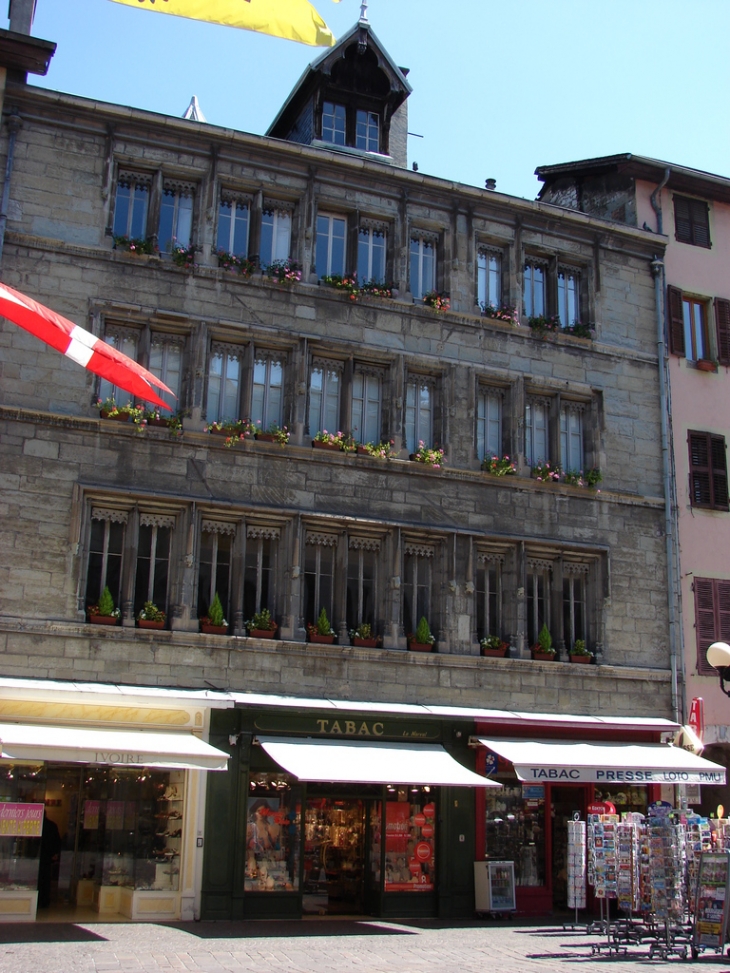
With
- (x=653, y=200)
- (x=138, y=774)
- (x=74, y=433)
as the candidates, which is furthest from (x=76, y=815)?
(x=653, y=200)

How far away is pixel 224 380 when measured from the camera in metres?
18.5

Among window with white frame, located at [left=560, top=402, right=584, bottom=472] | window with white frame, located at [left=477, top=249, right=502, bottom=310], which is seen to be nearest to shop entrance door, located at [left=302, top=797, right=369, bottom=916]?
window with white frame, located at [left=560, top=402, right=584, bottom=472]

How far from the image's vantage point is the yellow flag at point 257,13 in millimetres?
15469

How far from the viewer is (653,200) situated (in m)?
22.6

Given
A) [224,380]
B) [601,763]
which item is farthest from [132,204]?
[601,763]

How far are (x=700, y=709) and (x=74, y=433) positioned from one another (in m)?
11.3

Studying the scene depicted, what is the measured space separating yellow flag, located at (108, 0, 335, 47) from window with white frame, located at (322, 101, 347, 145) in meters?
5.53

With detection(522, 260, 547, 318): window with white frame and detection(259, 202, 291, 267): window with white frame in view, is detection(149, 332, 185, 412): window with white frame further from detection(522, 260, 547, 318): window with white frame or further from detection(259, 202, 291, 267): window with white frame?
detection(522, 260, 547, 318): window with white frame

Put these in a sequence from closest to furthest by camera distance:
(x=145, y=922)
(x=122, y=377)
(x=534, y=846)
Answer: (x=122, y=377), (x=145, y=922), (x=534, y=846)

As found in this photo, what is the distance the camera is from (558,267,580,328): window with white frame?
21516mm

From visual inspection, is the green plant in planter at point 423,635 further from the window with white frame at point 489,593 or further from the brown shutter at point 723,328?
the brown shutter at point 723,328

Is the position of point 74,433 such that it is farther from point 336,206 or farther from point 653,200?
point 653,200

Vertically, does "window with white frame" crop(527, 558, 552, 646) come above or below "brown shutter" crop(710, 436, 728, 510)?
below

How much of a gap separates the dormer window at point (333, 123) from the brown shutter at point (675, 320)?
6.95 m
